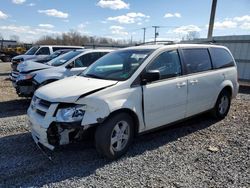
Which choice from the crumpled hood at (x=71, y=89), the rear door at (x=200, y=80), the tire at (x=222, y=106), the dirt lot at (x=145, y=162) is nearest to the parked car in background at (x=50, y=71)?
the dirt lot at (x=145, y=162)

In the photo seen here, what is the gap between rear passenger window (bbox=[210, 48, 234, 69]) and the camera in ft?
19.6

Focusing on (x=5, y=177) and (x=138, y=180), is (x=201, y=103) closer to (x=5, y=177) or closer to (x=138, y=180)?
(x=138, y=180)

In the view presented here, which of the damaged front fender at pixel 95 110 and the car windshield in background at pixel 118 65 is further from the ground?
the car windshield in background at pixel 118 65

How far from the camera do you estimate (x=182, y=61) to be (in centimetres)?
506

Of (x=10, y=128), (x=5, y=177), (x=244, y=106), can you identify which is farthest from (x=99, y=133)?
(x=244, y=106)

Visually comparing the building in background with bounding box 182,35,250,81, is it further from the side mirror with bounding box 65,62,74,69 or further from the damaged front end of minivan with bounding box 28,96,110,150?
the damaged front end of minivan with bounding box 28,96,110,150

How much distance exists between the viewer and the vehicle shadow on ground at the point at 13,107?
6699 mm

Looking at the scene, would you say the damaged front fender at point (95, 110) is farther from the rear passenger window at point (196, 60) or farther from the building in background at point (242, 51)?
the building in background at point (242, 51)

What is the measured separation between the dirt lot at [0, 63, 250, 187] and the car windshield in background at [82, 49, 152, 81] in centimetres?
123

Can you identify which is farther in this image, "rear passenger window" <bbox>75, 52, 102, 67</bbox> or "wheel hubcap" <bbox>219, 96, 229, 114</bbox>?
"rear passenger window" <bbox>75, 52, 102, 67</bbox>

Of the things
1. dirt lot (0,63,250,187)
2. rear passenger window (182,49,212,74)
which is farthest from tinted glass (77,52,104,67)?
rear passenger window (182,49,212,74)

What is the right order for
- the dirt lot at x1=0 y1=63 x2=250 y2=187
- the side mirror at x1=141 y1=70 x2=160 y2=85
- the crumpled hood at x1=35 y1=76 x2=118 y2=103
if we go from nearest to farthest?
the dirt lot at x1=0 y1=63 x2=250 y2=187 → the crumpled hood at x1=35 y1=76 x2=118 y2=103 → the side mirror at x1=141 y1=70 x2=160 y2=85

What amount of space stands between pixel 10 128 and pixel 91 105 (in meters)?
2.63

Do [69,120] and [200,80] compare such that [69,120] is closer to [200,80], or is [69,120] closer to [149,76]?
[149,76]
